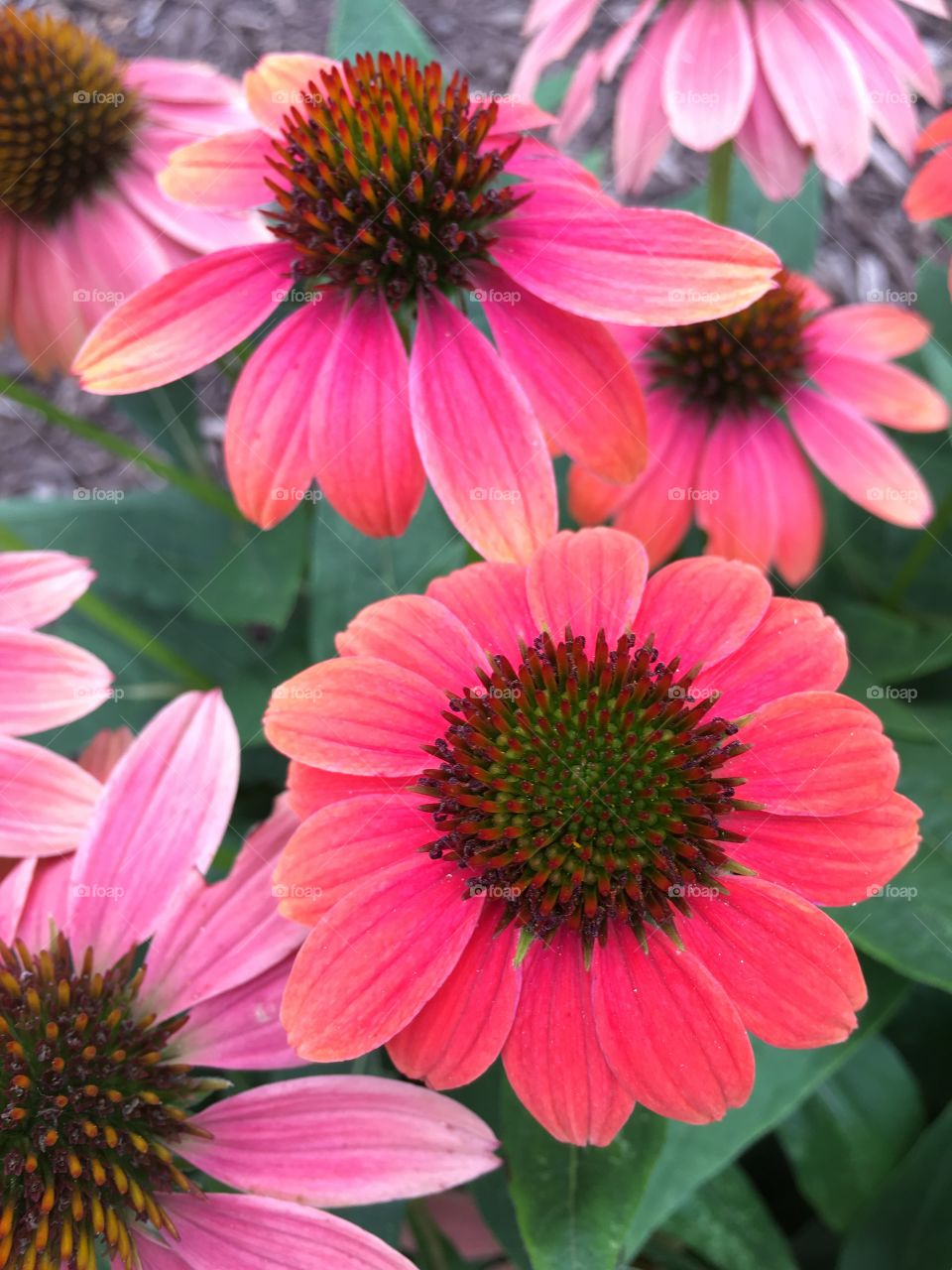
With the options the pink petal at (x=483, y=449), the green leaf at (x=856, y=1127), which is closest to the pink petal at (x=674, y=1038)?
the pink petal at (x=483, y=449)

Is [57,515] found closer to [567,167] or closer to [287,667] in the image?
[287,667]

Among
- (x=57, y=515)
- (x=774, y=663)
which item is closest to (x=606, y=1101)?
(x=774, y=663)

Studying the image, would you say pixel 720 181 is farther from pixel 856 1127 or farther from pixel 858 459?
pixel 856 1127

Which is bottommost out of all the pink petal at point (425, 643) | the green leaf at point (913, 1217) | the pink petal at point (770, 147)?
the green leaf at point (913, 1217)

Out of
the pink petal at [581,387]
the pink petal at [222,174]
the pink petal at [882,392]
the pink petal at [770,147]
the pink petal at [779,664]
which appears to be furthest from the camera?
the pink petal at [882,392]

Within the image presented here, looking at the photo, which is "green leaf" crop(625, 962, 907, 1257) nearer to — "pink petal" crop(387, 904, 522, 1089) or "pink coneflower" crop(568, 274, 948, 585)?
"pink petal" crop(387, 904, 522, 1089)

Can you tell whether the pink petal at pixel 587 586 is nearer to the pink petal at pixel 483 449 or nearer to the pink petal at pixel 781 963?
the pink petal at pixel 483 449
